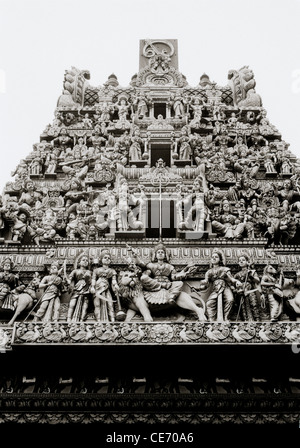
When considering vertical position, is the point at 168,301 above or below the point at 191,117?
below

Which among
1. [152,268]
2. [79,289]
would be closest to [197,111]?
[152,268]

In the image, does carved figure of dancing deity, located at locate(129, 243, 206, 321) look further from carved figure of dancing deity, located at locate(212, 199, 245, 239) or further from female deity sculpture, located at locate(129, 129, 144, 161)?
female deity sculpture, located at locate(129, 129, 144, 161)

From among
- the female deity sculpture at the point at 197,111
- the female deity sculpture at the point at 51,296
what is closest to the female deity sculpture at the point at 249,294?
the female deity sculpture at the point at 51,296

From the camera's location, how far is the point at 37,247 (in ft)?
44.5

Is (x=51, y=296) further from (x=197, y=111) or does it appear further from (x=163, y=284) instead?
(x=197, y=111)

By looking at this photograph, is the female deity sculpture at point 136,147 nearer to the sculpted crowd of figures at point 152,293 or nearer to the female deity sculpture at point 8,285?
the sculpted crowd of figures at point 152,293

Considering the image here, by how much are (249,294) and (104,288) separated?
272cm

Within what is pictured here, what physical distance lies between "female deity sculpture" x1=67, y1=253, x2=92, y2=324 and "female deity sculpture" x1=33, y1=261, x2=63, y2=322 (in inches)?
10.0

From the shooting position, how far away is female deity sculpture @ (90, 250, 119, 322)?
11664 mm

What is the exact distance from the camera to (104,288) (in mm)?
11977

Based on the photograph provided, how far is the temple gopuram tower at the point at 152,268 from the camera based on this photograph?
34.8 feet
